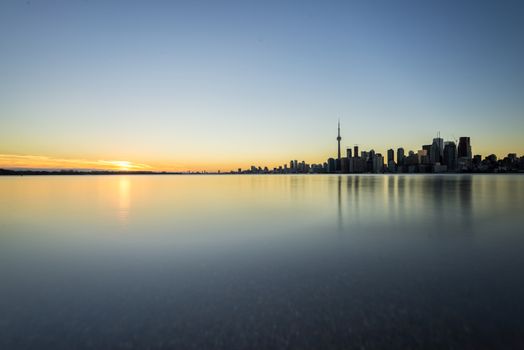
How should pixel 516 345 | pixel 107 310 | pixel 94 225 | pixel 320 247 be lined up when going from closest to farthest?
pixel 516 345 → pixel 107 310 → pixel 320 247 → pixel 94 225

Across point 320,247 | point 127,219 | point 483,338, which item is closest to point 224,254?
point 320,247

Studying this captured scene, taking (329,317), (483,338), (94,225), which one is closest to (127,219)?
(94,225)

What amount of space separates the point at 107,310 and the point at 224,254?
7.55 m

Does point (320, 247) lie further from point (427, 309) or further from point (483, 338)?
point (483, 338)

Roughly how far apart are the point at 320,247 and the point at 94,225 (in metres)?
21.1

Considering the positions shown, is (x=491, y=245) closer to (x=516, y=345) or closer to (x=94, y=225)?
(x=516, y=345)

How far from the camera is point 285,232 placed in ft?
75.1

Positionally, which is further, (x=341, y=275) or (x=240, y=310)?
(x=341, y=275)

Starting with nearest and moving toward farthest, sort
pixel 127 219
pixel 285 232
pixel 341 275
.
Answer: pixel 341 275 → pixel 285 232 → pixel 127 219

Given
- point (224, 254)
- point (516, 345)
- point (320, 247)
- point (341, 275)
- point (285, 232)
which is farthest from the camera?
point (285, 232)

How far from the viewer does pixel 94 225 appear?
27.1 m

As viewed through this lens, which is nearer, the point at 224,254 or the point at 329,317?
the point at 329,317

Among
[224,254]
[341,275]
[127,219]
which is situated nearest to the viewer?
[341,275]

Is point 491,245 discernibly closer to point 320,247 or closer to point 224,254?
point 320,247
